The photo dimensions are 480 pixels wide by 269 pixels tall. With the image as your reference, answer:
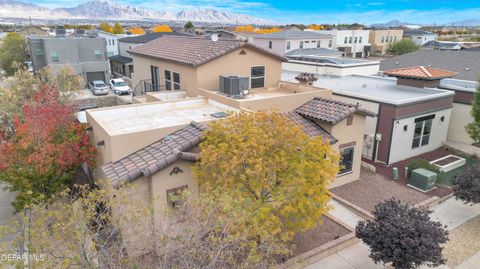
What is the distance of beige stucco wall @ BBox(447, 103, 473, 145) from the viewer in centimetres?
2570

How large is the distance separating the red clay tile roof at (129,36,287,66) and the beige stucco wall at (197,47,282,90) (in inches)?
15.1

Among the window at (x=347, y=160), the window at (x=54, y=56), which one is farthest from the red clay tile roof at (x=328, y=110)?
the window at (x=54, y=56)

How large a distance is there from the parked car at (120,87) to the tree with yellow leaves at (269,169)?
3480cm

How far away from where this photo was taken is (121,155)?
13281 millimetres

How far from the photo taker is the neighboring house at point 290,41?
69463 millimetres

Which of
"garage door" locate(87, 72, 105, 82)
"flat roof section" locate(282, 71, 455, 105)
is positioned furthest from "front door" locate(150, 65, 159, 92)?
"garage door" locate(87, 72, 105, 82)

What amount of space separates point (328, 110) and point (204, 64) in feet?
25.5

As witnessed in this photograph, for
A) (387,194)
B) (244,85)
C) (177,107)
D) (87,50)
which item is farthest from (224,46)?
(87,50)

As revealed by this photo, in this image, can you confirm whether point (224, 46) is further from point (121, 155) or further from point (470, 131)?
point (470, 131)

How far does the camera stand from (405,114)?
2162 cm

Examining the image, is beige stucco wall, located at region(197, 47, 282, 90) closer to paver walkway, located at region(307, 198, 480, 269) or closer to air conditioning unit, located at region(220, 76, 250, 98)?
air conditioning unit, located at region(220, 76, 250, 98)

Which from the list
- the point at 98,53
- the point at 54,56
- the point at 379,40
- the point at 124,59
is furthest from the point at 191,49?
the point at 379,40

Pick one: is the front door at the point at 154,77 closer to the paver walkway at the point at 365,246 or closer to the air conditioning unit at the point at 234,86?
the air conditioning unit at the point at 234,86

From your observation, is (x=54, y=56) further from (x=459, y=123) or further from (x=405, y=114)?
(x=459, y=123)
